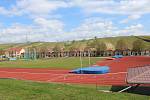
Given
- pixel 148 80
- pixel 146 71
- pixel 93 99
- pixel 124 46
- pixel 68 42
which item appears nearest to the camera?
pixel 93 99

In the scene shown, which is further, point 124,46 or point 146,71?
point 124,46

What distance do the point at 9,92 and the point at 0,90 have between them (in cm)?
71

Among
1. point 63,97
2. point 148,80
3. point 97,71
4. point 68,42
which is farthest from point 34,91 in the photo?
point 68,42

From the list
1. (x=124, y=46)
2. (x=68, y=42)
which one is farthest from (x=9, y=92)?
(x=68, y=42)

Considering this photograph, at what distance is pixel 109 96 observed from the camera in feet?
33.9

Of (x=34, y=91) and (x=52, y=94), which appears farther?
(x=34, y=91)

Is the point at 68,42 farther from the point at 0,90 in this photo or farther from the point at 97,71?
the point at 0,90

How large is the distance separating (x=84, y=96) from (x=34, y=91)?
218cm

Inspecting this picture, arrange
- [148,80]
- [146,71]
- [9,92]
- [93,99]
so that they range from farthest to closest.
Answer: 1. [146,71]
2. [148,80]
3. [9,92]
4. [93,99]

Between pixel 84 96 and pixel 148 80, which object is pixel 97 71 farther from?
pixel 84 96

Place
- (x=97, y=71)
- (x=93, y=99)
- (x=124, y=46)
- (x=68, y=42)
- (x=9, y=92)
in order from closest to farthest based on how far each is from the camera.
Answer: (x=93, y=99) < (x=9, y=92) < (x=97, y=71) < (x=124, y=46) < (x=68, y=42)

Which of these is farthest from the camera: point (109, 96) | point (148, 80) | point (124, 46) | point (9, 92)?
point (124, 46)

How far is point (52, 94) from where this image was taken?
10.7 m

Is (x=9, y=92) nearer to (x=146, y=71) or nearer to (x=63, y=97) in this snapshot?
(x=63, y=97)
